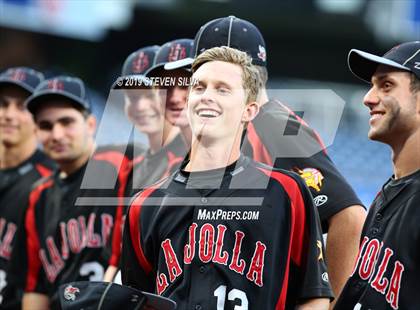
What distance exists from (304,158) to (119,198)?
1549 mm

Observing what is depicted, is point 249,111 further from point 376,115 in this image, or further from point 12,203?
point 12,203

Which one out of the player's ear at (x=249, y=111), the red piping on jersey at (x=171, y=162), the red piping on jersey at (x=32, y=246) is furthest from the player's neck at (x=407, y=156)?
the red piping on jersey at (x=32, y=246)

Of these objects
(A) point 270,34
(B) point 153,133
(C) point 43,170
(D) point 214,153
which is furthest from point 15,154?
(A) point 270,34

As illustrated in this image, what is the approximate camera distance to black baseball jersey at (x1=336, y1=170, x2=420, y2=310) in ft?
10.9

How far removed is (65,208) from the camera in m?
5.64

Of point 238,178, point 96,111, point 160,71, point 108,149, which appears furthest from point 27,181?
point 96,111

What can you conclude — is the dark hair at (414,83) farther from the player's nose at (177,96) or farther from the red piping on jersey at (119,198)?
the red piping on jersey at (119,198)

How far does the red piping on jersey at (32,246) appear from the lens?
19.0ft

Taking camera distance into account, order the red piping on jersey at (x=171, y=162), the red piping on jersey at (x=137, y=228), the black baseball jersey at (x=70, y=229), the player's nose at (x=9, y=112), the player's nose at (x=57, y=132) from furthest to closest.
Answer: the player's nose at (x=9, y=112) → the player's nose at (x=57, y=132) → the black baseball jersey at (x=70, y=229) → the red piping on jersey at (x=171, y=162) → the red piping on jersey at (x=137, y=228)

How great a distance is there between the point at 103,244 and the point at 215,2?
9.28 m

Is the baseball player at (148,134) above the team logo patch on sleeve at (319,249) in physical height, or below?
above

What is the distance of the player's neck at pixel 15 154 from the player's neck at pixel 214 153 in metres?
3.36

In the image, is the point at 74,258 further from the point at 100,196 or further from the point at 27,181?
the point at 27,181

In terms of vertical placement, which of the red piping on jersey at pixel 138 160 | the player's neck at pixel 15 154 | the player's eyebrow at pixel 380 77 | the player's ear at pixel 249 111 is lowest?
the player's ear at pixel 249 111
